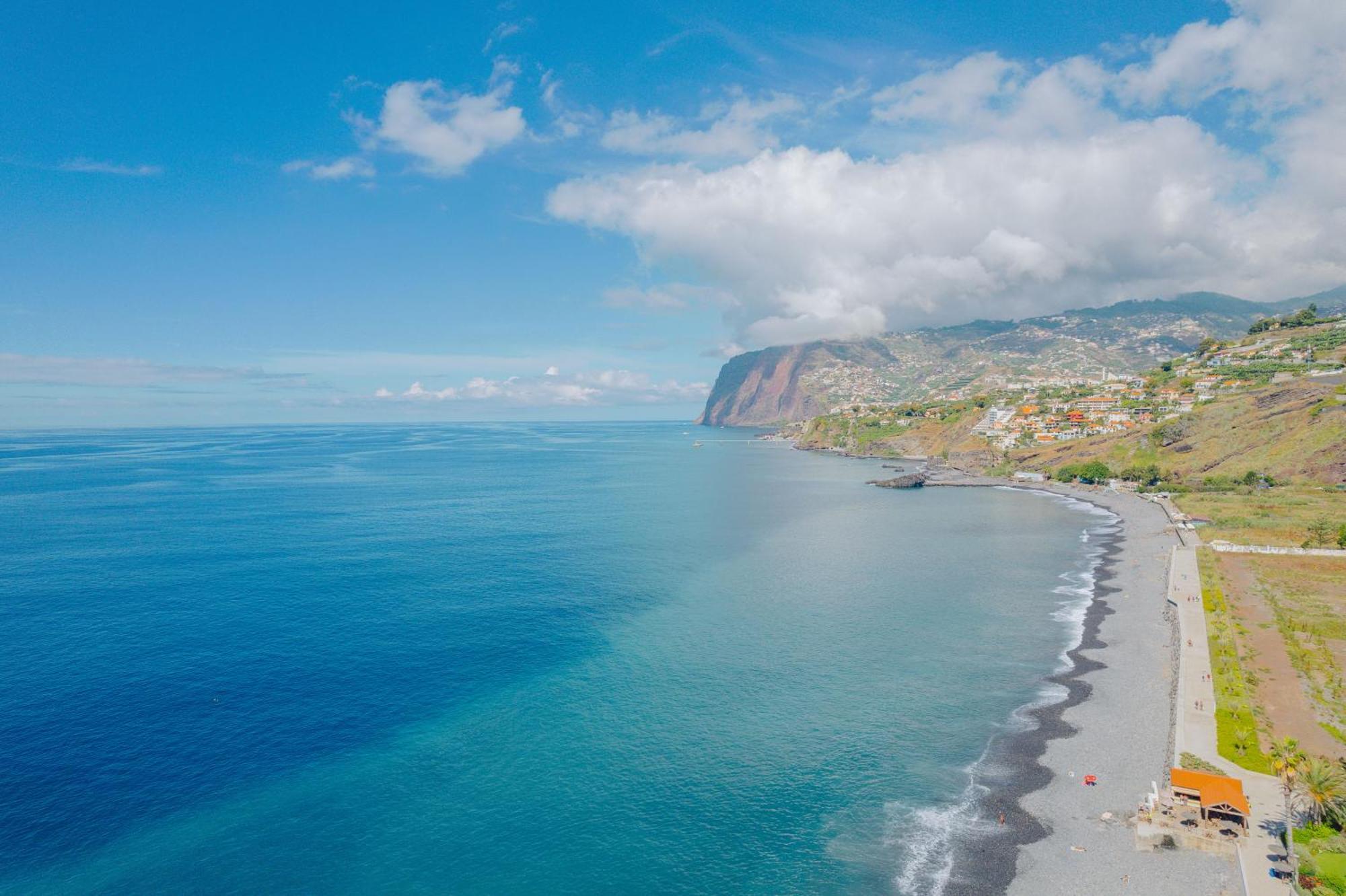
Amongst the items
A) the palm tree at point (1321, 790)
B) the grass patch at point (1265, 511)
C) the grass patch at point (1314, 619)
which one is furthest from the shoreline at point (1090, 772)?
→ the grass patch at point (1265, 511)

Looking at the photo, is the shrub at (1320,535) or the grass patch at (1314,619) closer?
the grass patch at (1314,619)

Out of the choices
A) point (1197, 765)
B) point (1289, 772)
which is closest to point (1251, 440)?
point (1197, 765)

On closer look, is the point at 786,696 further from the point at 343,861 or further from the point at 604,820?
the point at 343,861

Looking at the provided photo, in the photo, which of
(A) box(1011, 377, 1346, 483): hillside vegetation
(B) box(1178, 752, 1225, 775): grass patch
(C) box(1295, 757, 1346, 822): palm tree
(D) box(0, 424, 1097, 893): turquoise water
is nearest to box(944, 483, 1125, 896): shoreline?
(D) box(0, 424, 1097, 893): turquoise water

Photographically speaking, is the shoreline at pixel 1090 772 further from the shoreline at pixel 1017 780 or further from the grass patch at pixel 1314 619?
the grass patch at pixel 1314 619

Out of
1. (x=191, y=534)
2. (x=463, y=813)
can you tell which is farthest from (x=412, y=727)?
(x=191, y=534)

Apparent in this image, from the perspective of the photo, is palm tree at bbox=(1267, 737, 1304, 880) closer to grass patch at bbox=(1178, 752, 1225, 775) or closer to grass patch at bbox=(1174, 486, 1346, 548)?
grass patch at bbox=(1178, 752, 1225, 775)
